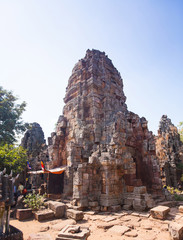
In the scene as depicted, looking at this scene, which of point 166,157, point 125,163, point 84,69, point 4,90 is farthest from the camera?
point 166,157

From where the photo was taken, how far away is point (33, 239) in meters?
4.59

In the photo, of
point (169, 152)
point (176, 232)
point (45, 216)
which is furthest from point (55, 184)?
point (169, 152)

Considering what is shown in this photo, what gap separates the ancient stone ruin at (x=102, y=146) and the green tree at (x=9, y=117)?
27.5 feet

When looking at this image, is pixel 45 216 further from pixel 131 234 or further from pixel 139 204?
pixel 139 204

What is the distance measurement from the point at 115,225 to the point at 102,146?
4882 mm

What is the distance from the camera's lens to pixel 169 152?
27.4 m

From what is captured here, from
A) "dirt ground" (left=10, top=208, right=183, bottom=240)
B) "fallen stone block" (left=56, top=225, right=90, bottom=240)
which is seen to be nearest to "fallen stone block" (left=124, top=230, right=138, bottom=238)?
"dirt ground" (left=10, top=208, right=183, bottom=240)

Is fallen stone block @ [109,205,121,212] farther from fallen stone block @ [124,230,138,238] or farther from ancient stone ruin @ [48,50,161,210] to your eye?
fallen stone block @ [124,230,138,238]

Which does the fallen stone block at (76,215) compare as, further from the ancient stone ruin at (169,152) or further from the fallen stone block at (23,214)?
the ancient stone ruin at (169,152)

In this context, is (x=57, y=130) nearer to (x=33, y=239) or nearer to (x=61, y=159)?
(x=61, y=159)

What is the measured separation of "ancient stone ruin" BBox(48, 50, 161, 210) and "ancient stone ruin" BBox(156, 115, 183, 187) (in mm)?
13436

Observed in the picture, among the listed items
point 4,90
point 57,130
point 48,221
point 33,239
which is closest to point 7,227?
point 33,239

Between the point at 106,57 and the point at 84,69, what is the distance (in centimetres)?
384

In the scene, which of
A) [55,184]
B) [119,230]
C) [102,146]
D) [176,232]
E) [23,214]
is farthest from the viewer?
[55,184]
